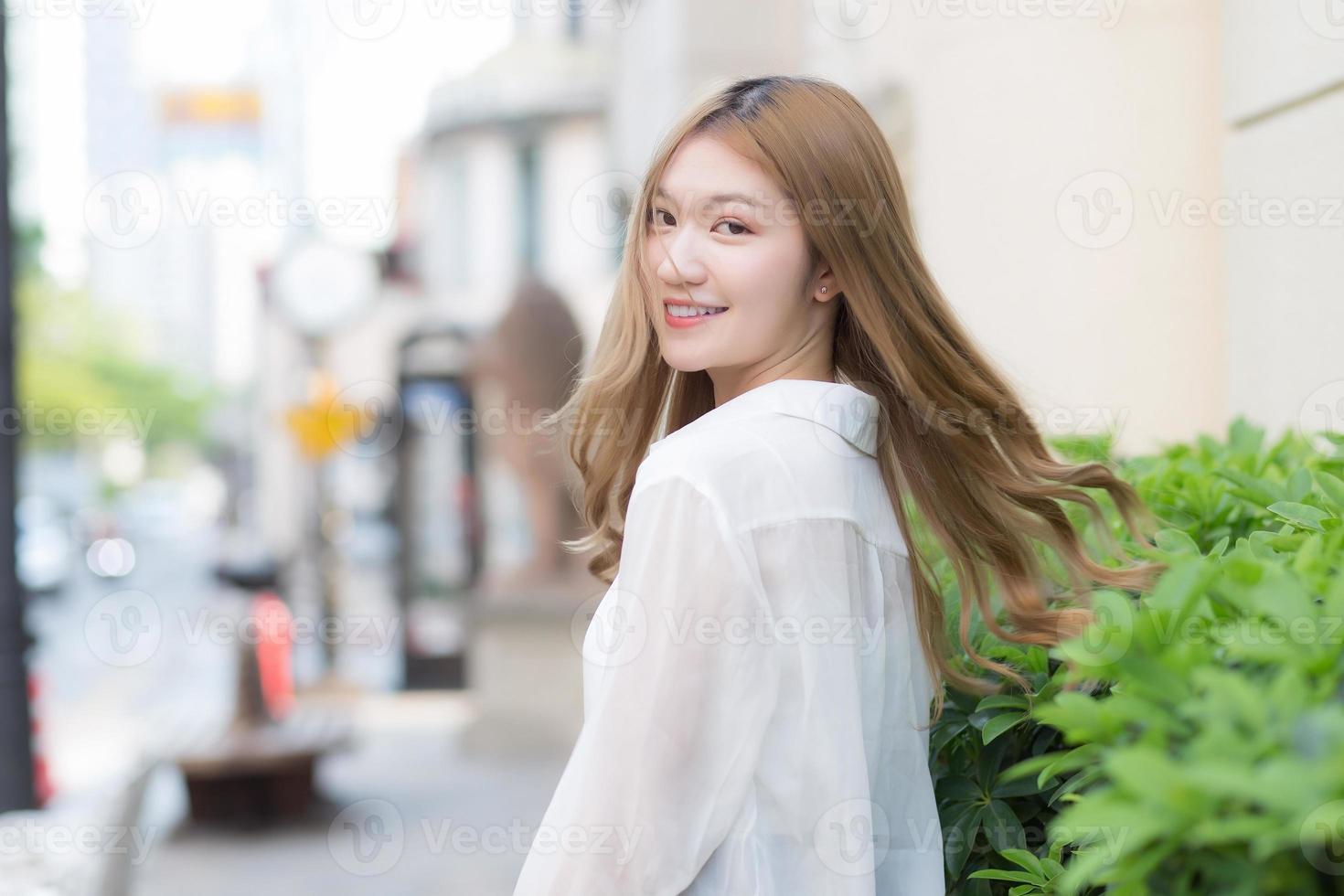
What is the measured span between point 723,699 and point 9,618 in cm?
417

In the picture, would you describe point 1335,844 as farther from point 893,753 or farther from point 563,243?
point 563,243

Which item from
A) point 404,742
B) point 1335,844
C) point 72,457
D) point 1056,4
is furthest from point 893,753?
point 72,457

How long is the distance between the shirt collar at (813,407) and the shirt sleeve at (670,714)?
0.19 metres

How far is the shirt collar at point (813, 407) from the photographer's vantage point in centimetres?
165

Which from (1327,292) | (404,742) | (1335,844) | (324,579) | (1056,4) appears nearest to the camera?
(1335,844)

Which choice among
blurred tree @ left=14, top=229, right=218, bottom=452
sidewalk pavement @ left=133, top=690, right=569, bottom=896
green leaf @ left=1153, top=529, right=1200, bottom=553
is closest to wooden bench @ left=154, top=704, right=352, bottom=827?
sidewalk pavement @ left=133, top=690, right=569, bottom=896

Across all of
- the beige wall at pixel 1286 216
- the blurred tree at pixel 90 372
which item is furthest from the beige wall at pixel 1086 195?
the blurred tree at pixel 90 372

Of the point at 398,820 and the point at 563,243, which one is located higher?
the point at 563,243

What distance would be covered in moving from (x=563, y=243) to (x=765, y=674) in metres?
18.3

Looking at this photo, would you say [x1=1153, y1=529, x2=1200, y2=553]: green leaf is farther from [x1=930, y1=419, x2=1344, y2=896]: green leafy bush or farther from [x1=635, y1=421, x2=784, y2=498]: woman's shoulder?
[x1=635, y1=421, x2=784, y2=498]: woman's shoulder

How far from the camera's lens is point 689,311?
6.01 feet

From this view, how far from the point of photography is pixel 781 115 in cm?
174

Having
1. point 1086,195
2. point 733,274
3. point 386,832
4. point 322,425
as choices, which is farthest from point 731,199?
point 322,425

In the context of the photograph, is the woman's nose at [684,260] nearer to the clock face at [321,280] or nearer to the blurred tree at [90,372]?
the clock face at [321,280]
